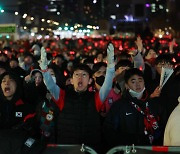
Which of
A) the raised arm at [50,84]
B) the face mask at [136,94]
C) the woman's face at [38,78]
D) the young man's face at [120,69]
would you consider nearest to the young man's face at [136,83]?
the face mask at [136,94]

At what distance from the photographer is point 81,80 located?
576 cm

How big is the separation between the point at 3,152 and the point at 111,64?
2.05m

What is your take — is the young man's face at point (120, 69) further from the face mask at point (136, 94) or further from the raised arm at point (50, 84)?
the raised arm at point (50, 84)

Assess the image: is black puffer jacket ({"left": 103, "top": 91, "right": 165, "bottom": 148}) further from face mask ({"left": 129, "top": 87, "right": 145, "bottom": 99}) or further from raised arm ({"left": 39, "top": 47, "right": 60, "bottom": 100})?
raised arm ({"left": 39, "top": 47, "right": 60, "bottom": 100})

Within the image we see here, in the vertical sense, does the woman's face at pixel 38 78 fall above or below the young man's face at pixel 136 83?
above

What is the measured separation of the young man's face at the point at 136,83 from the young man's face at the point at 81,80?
549 mm

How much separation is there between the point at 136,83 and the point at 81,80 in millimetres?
747

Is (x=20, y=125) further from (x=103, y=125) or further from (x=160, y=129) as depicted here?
(x=160, y=129)

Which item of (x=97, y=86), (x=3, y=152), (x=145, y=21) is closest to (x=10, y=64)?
(x=97, y=86)

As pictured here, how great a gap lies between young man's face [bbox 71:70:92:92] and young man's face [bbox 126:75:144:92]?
1.80 feet

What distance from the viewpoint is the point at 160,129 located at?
215 inches

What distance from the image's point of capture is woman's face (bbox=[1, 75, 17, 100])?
19.2 feet

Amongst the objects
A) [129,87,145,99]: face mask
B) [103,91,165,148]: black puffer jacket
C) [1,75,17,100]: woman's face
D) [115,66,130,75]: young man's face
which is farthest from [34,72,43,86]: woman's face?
[103,91,165,148]: black puffer jacket

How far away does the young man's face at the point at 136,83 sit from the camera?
5773 mm
